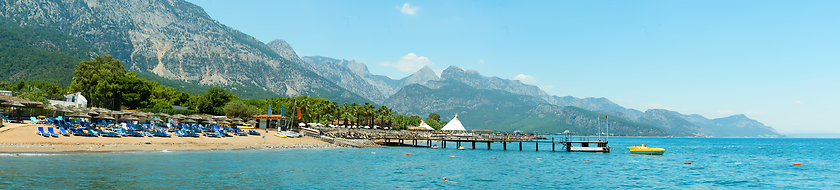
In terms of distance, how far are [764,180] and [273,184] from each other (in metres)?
40.6

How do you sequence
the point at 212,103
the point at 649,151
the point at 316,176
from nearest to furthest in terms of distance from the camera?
the point at 316,176
the point at 649,151
the point at 212,103

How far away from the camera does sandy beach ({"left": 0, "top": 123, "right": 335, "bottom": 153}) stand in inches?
1567

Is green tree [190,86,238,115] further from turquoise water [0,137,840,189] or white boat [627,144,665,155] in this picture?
white boat [627,144,665,155]

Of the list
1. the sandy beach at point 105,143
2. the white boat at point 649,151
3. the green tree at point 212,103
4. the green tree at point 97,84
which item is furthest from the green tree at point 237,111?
the white boat at point 649,151

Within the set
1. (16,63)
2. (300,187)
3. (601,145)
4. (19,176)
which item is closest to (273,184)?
(300,187)

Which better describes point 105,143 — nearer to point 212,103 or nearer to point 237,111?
point 237,111

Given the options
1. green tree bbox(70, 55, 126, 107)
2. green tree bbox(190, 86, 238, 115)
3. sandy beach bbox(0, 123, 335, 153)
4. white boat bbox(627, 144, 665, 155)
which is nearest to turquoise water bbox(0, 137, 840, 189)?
sandy beach bbox(0, 123, 335, 153)

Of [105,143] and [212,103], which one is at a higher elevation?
[212,103]

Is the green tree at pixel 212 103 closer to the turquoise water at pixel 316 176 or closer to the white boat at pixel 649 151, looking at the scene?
the turquoise water at pixel 316 176

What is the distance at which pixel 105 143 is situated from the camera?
45.5 m

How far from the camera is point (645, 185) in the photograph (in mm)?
33438

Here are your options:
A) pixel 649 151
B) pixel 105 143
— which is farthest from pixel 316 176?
pixel 649 151

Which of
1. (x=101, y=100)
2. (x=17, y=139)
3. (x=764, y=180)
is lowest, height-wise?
(x=764, y=180)

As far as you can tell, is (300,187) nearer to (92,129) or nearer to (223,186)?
(223,186)
